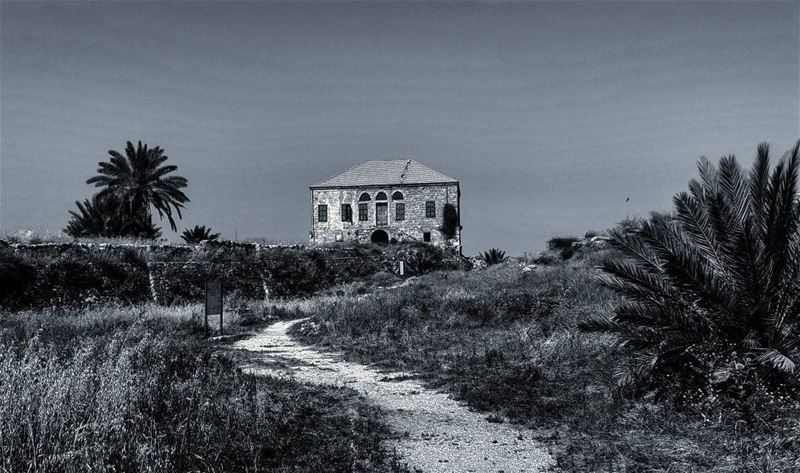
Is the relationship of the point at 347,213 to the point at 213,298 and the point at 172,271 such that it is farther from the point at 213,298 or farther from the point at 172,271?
the point at 213,298

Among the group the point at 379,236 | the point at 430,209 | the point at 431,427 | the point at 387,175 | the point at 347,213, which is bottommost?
the point at 431,427

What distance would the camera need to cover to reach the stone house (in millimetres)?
46562

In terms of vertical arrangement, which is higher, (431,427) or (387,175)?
(387,175)

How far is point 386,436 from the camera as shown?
19.0 ft

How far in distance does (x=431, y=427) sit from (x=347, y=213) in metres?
42.4

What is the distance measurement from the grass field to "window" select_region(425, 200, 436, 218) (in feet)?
96.5

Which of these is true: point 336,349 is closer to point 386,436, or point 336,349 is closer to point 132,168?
point 386,436

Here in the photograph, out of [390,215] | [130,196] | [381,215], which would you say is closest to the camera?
[130,196]

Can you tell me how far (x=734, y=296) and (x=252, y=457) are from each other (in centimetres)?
544

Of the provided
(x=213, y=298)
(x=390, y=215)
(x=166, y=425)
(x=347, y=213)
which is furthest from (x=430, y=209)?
(x=166, y=425)

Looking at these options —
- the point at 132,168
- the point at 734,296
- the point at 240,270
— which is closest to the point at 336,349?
the point at 734,296

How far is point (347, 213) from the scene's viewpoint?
4812 cm

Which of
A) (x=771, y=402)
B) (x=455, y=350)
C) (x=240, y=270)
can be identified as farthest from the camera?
(x=240, y=270)

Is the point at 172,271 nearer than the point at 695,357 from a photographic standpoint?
No
